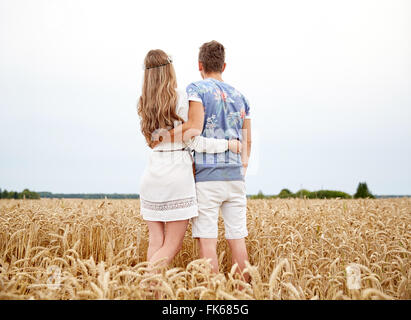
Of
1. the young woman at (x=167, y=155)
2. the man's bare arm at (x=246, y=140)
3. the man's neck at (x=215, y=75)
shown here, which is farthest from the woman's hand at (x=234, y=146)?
the man's neck at (x=215, y=75)

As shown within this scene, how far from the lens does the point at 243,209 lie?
330 cm

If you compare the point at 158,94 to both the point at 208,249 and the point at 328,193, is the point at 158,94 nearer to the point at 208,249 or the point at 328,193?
the point at 208,249

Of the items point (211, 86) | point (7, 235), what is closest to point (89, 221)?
point (7, 235)

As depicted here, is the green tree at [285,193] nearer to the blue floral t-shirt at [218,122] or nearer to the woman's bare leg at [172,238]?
the blue floral t-shirt at [218,122]

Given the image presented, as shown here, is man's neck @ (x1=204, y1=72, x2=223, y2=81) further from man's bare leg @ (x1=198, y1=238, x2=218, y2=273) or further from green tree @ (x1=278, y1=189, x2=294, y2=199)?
green tree @ (x1=278, y1=189, x2=294, y2=199)

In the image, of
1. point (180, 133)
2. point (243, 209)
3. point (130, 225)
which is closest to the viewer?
point (180, 133)

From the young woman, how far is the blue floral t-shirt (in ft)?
0.28

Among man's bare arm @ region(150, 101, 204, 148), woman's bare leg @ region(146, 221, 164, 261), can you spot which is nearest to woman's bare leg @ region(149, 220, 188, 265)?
woman's bare leg @ region(146, 221, 164, 261)

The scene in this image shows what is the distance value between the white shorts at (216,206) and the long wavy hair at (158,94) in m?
0.64

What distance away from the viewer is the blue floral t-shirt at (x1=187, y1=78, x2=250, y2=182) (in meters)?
3.07

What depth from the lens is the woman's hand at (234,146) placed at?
10.3 ft

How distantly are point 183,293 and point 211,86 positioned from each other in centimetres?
179
